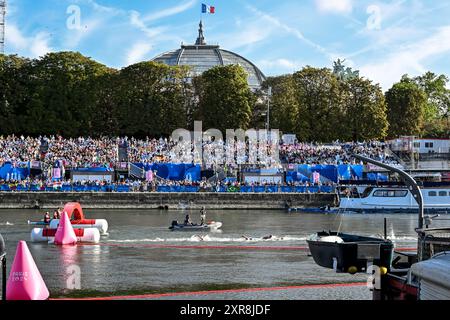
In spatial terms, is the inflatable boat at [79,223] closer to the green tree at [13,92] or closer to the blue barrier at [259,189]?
the blue barrier at [259,189]

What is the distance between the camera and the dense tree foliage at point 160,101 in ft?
382

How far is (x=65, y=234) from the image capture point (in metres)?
48.8

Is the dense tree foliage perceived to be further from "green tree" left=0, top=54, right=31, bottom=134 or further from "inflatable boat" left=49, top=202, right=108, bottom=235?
"inflatable boat" left=49, top=202, right=108, bottom=235

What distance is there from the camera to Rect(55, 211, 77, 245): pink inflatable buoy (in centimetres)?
4869

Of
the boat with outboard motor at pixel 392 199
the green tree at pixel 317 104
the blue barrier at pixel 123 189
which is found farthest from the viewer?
the green tree at pixel 317 104

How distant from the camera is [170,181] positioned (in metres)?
94.7

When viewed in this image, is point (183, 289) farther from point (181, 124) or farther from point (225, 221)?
point (181, 124)

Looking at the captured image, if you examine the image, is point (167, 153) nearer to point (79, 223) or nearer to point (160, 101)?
point (160, 101)

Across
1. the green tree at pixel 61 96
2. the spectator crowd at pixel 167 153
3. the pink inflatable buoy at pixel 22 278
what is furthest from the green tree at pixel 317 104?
the pink inflatable buoy at pixel 22 278

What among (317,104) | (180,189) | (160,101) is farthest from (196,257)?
(317,104)

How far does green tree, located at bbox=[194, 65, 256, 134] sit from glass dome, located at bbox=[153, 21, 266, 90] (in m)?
40.4

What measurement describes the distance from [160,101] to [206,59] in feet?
174

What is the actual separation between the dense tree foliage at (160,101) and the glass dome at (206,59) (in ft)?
130

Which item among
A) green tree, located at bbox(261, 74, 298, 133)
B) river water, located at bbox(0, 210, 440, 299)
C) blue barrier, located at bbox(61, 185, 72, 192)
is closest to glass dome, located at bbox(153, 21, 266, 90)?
green tree, located at bbox(261, 74, 298, 133)
